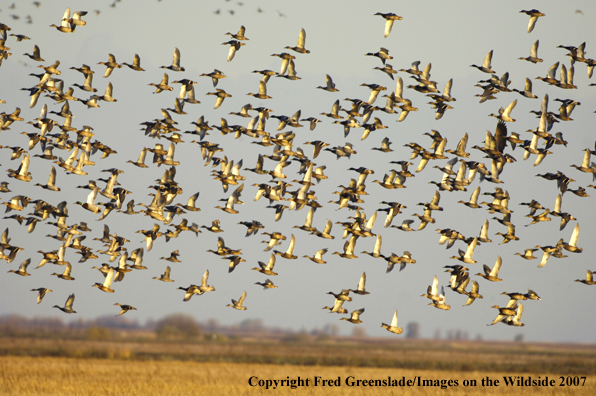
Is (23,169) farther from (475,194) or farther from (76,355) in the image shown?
(76,355)

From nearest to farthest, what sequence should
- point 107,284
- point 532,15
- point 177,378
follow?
point 532,15 → point 107,284 → point 177,378

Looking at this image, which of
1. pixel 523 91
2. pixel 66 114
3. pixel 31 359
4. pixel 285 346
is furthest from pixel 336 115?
pixel 285 346

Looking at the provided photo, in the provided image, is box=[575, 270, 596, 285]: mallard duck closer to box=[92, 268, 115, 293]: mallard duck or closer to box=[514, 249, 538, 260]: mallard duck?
box=[514, 249, 538, 260]: mallard duck

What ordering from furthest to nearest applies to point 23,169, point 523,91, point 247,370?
1. point 247,370
2. point 23,169
3. point 523,91

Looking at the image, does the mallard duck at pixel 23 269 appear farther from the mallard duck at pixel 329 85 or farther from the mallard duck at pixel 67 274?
the mallard duck at pixel 329 85

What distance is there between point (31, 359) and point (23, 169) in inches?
936

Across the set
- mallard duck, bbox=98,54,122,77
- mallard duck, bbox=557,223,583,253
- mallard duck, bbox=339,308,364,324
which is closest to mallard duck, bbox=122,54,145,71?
mallard duck, bbox=98,54,122,77

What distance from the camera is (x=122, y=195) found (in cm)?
3094

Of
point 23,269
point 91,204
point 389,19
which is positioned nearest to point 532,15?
point 389,19

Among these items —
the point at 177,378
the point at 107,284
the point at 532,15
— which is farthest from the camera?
the point at 177,378

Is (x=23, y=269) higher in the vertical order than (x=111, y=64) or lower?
lower

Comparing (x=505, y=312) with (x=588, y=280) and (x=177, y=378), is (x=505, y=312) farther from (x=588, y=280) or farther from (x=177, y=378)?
(x=177, y=378)

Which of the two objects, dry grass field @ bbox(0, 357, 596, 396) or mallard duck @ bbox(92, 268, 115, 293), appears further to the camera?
dry grass field @ bbox(0, 357, 596, 396)

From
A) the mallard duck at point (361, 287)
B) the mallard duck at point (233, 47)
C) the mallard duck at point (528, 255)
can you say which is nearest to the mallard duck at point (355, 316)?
the mallard duck at point (361, 287)
